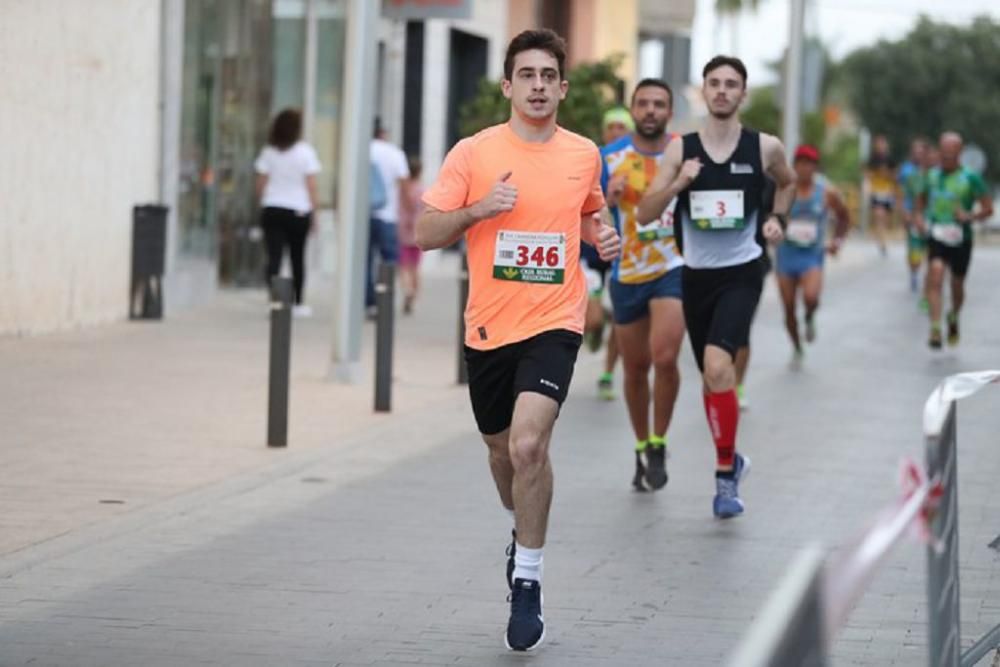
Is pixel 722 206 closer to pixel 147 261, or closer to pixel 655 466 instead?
pixel 655 466

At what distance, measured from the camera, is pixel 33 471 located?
1068cm

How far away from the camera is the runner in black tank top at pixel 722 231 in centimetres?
978

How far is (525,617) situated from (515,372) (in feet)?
2.68

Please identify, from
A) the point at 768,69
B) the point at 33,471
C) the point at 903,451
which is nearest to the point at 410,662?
the point at 33,471

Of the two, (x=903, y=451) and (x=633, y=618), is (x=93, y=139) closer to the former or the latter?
(x=903, y=451)

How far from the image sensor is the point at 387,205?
21297 mm

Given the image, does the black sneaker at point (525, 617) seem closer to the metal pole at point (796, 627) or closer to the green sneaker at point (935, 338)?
the metal pole at point (796, 627)

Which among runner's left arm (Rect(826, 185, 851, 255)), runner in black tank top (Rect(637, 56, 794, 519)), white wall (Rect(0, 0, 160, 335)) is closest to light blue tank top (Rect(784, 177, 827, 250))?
runner's left arm (Rect(826, 185, 851, 255))

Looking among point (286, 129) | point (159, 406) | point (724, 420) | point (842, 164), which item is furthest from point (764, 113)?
point (724, 420)

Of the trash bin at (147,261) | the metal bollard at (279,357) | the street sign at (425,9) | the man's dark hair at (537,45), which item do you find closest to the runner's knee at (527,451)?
the man's dark hair at (537,45)

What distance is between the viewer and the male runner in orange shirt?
→ 7148 millimetres

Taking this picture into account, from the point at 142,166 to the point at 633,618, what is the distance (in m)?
13.0

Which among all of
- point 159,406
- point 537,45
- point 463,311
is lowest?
point 159,406

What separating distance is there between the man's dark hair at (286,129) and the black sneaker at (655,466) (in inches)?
400
